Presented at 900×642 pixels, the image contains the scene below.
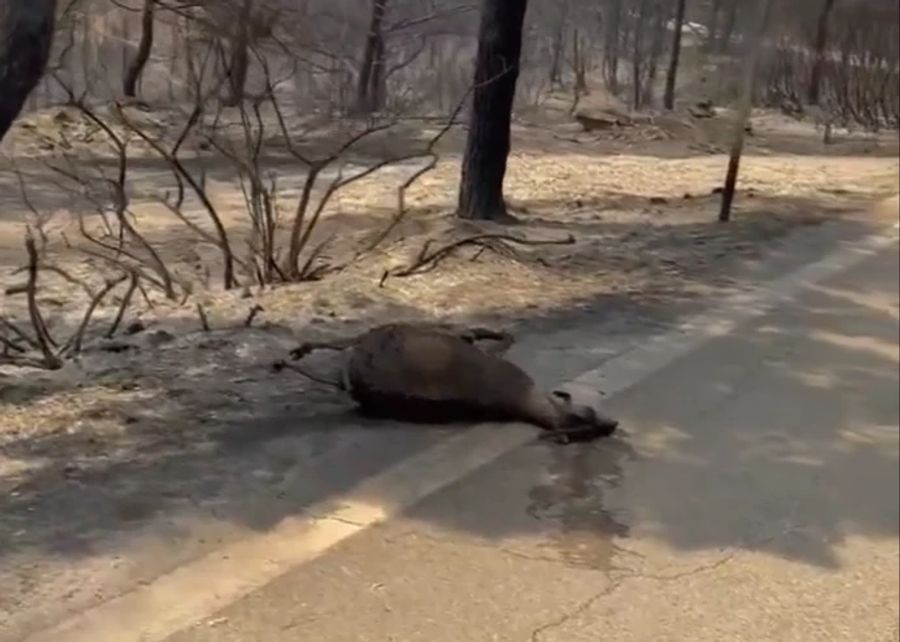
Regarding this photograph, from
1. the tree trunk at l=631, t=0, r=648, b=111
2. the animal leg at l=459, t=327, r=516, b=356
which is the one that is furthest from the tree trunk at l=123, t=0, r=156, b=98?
the tree trunk at l=631, t=0, r=648, b=111

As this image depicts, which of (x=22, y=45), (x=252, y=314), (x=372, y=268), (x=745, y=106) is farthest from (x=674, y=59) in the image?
(x=22, y=45)

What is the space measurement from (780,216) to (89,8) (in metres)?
8.05

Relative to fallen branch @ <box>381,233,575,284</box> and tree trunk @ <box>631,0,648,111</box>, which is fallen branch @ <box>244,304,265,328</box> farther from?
tree trunk @ <box>631,0,648,111</box>

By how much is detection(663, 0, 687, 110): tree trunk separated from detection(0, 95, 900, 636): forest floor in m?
0.51

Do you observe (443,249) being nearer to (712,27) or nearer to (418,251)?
(418,251)

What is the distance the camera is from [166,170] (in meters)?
7.95

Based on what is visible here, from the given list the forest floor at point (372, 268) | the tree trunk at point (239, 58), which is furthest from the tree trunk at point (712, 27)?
the tree trunk at point (239, 58)

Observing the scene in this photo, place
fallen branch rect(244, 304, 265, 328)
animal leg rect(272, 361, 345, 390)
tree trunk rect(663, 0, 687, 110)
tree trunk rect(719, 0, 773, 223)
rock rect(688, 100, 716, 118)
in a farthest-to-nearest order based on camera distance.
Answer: rock rect(688, 100, 716, 118), tree trunk rect(719, 0, 773, 223), tree trunk rect(663, 0, 687, 110), fallen branch rect(244, 304, 265, 328), animal leg rect(272, 361, 345, 390)

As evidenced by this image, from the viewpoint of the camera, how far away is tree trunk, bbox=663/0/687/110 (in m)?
8.42

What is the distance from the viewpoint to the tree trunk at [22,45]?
516 centimetres

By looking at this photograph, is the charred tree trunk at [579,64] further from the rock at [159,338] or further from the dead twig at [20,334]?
the dead twig at [20,334]

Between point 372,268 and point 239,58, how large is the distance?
2.39m

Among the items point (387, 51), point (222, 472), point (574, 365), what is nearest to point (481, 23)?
point (387, 51)

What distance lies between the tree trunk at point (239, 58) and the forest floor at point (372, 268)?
629 mm
